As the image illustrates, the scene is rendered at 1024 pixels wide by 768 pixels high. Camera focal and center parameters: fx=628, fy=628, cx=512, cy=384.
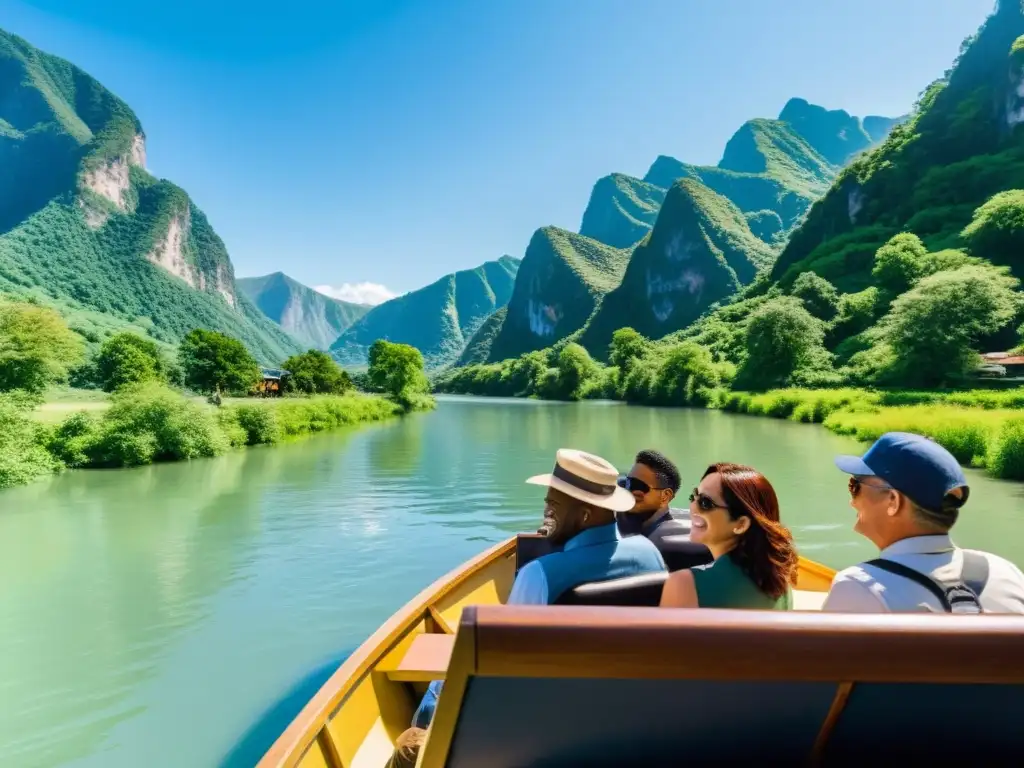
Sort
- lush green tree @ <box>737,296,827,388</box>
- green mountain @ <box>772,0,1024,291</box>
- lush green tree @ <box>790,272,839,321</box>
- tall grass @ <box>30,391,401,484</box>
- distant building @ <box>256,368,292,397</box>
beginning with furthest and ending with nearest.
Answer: green mountain @ <box>772,0,1024,291</box>, lush green tree @ <box>790,272,839,321</box>, distant building @ <box>256,368,292,397</box>, lush green tree @ <box>737,296,827,388</box>, tall grass @ <box>30,391,401,484</box>

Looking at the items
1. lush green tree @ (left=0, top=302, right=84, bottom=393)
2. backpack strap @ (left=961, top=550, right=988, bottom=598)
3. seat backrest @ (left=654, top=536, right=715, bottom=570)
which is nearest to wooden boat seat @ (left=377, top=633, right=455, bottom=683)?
seat backrest @ (left=654, top=536, right=715, bottom=570)

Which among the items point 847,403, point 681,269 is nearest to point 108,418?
point 847,403

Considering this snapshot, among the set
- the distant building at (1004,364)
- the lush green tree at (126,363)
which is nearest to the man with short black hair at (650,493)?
the distant building at (1004,364)

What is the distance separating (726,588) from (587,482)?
0.68 meters

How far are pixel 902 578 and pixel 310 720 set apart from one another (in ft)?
7.78

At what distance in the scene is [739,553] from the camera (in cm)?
246

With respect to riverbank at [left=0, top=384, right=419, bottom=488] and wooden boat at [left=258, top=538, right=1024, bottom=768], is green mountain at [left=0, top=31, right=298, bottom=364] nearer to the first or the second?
riverbank at [left=0, top=384, right=419, bottom=488]

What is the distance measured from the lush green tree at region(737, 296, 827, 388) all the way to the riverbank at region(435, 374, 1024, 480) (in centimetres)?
356

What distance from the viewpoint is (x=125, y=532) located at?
12.4m

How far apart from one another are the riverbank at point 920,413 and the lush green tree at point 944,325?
14.8ft

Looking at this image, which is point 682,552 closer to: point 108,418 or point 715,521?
point 715,521

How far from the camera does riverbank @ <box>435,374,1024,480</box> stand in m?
16.6

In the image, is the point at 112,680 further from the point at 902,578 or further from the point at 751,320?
the point at 751,320

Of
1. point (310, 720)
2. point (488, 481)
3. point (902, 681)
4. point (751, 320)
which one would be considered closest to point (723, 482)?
point (902, 681)
